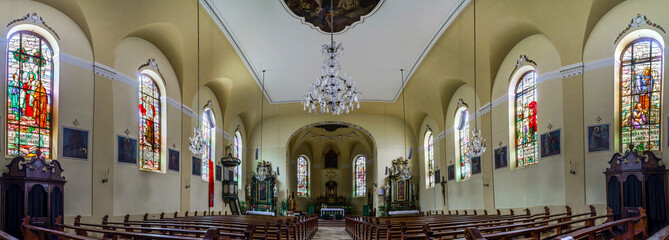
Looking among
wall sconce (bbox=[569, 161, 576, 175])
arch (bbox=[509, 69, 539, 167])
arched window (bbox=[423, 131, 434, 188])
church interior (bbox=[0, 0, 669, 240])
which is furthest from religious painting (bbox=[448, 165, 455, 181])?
wall sconce (bbox=[569, 161, 576, 175])

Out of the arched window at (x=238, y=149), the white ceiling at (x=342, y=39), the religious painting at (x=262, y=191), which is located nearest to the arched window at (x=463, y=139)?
the white ceiling at (x=342, y=39)

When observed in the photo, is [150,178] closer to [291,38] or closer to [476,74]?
[291,38]

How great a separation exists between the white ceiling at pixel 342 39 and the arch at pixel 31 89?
389 cm

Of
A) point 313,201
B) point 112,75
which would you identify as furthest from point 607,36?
point 313,201

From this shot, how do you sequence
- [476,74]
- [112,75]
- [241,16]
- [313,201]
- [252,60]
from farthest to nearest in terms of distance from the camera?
[313,201] → [252,60] → [476,74] → [241,16] → [112,75]

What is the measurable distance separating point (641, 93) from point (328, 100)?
7.68 m

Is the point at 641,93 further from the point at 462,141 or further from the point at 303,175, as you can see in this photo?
the point at 303,175

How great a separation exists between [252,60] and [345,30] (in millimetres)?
4412

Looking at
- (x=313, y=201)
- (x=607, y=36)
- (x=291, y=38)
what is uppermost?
(x=291, y=38)

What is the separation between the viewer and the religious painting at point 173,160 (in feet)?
51.5

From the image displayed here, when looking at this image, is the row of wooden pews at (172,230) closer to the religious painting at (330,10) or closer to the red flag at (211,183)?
the red flag at (211,183)

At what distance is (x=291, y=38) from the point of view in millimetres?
16125

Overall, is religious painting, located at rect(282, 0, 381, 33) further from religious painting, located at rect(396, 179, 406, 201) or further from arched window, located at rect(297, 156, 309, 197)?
arched window, located at rect(297, 156, 309, 197)

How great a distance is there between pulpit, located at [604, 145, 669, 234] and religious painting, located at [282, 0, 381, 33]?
704 centimetres
